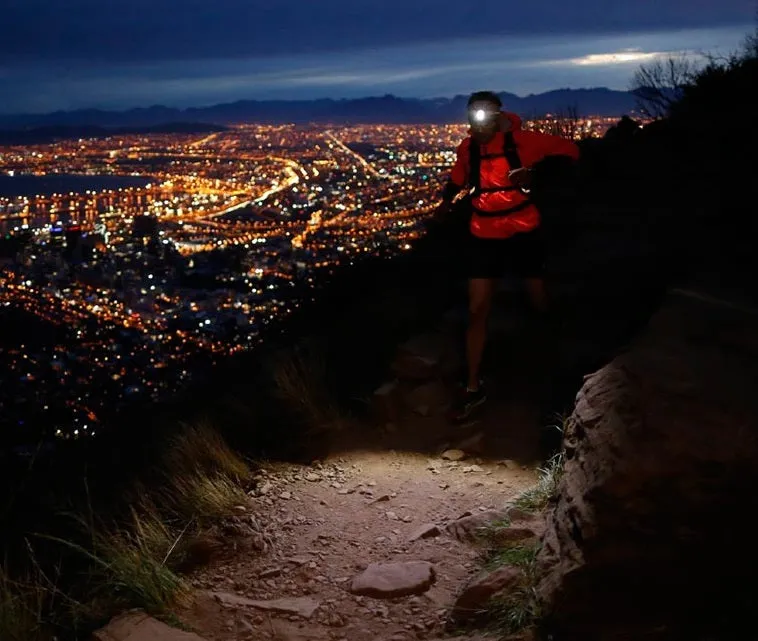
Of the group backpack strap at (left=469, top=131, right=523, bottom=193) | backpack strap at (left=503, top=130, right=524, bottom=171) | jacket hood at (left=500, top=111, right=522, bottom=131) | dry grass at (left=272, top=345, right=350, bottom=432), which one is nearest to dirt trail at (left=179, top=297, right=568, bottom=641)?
dry grass at (left=272, top=345, right=350, bottom=432)

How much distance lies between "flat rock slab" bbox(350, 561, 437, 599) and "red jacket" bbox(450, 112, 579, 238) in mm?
2379

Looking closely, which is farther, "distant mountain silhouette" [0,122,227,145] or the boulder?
"distant mountain silhouette" [0,122,227,145]

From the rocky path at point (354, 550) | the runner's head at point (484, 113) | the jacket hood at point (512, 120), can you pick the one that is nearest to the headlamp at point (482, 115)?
the runner's head at point (484, 113)

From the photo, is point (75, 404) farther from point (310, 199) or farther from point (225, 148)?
point (225, 148)

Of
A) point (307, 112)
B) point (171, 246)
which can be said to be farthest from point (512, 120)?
point (307, 112)

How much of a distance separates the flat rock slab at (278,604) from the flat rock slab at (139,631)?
1.25 feet

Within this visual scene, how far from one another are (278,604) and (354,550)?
0.67 m

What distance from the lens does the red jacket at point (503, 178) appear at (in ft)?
17.1

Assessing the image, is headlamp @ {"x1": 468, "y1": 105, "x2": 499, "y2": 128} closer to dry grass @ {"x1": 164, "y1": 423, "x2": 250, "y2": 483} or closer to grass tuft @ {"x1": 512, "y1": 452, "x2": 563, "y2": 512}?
grass tuft @ {"x1": 512, "y1": 452, "x2": 563, "y2": 512}

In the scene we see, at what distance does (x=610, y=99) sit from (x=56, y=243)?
2279 centimetres

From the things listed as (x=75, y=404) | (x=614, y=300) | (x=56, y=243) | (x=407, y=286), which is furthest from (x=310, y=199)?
(x=614, y=300)

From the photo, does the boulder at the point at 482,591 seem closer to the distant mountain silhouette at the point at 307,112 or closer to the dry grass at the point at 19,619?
the dry grass at the point at 19,619

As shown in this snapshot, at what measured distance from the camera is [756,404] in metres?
3.07

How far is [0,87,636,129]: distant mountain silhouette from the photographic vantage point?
33750 millimetres
